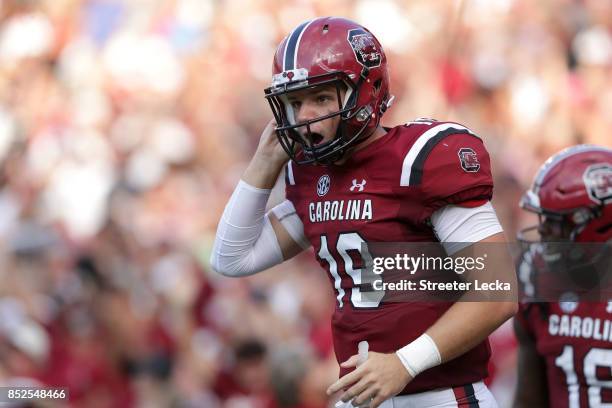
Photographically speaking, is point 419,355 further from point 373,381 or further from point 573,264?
point 573,264

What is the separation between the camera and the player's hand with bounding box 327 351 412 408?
2.94 metres

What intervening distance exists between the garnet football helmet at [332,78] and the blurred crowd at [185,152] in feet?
8.22

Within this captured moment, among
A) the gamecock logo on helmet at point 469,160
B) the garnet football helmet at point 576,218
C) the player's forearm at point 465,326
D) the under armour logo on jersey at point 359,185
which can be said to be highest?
the gamecock logo on helmet at point 469,160

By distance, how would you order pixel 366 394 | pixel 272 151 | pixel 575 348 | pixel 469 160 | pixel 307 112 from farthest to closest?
pixel 575 348 → pixel 272 151 → pixel 307 112 → pixel 469 160 → pixel 366 394

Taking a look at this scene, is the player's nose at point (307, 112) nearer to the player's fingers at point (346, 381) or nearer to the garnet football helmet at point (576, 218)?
the player's fingers at point (346, 381)

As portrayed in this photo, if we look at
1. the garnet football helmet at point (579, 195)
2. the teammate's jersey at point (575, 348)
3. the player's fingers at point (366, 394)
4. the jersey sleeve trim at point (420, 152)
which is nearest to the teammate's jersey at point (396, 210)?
the jersey sleeve trim at point (420, 152)

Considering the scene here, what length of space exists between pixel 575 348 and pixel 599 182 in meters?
0.61

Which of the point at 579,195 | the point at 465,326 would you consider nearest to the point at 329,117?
the point at 465,326

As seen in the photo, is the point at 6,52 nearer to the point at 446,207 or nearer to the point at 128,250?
the point at 128,250

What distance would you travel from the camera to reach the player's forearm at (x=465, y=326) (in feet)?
10.1

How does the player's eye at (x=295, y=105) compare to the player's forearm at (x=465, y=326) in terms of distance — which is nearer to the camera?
the player's forearm at (x=465, y=326)

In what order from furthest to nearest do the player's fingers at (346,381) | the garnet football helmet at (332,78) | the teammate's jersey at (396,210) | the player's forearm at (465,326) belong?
the garnet football helmet at (332,78) < the teammate's jersey at (396,210) < the player's forearm at (465,326) < the player's fingers at (346,381)

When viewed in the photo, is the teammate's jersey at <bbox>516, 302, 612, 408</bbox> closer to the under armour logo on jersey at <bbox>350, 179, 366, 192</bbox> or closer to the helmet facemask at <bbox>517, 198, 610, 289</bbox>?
the helmet facemask at <bbox>517, 198, 610, 289</bbox>

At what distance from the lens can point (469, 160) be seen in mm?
3201
